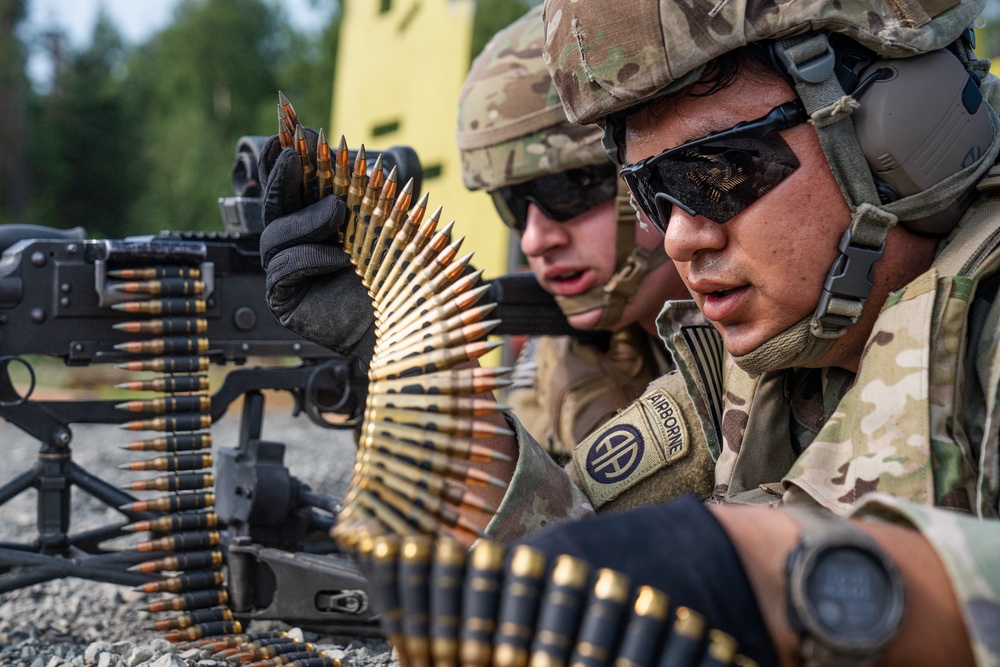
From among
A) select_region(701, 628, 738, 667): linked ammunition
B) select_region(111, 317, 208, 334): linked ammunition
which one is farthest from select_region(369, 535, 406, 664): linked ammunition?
select_region(111, 317, 208, 334): linked ammunition

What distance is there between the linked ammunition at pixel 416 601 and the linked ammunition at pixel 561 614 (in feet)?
0.47

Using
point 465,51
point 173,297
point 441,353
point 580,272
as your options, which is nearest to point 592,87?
point 441,353

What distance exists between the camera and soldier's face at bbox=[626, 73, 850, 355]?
226 centimetres

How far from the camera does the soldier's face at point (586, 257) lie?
4223 millimetres

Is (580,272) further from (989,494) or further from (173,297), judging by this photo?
(989,494)

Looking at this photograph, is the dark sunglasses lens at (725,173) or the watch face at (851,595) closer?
the watch face at (851,595)

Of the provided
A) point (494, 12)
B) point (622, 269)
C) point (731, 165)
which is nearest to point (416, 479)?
point (731, 165)

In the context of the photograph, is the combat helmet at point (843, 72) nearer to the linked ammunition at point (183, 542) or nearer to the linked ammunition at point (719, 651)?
the linked ammunition at point (719, 651)

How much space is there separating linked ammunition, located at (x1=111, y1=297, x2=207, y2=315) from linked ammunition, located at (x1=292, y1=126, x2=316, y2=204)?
67.1 inches

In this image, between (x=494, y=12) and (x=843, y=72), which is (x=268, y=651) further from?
(x=494, y=12)

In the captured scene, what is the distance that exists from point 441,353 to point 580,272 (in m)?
2.13

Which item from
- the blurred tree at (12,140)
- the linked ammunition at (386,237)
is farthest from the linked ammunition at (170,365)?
the blurred tree at (12,140)

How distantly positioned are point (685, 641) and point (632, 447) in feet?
5.02

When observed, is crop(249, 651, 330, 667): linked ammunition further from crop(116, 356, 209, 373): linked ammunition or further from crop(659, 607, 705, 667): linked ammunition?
crop(659, 607, 705, 667): linked ammunition
